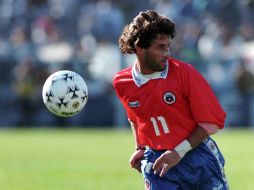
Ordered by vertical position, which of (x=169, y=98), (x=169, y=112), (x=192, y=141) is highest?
(x=169, y=98)

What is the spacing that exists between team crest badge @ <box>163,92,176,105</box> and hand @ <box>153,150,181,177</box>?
0.39m

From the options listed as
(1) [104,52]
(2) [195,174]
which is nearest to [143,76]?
(2) [195,174]

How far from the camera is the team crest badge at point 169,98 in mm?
6793

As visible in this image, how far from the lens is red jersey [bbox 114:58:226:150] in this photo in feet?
21.9

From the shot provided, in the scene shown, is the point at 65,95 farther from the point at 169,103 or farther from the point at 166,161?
the point at 166,161

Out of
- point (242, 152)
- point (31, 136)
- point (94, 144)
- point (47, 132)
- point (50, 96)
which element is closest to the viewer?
point (50, 96)

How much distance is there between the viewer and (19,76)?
2556 centimetres

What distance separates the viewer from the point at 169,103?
683 centimetres

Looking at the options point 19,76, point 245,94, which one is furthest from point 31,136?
point 245,94

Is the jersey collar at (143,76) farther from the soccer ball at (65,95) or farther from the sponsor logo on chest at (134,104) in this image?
the soccer ball at (65,95)

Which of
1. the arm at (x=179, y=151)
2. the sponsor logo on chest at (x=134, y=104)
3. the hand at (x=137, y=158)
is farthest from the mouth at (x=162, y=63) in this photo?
the hand at (x=137, y=158)

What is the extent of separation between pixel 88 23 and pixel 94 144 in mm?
5989

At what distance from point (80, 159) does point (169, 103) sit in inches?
413

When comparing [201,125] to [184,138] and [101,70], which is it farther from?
[101,70]
